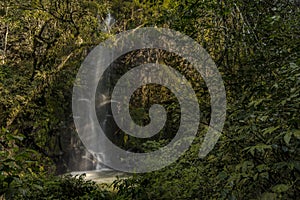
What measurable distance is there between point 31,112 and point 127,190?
3213 mm

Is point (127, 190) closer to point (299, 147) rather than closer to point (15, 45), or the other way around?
point (299, 147)

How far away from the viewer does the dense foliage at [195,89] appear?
1985 mm

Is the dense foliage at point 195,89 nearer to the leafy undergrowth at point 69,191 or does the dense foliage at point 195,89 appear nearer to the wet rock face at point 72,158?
the leafy undergrowth at point 69,191

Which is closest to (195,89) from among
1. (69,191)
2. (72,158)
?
(69,191)

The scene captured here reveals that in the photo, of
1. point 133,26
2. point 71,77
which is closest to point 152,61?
point 133,26

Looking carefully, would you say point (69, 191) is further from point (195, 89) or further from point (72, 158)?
point (72, 158)

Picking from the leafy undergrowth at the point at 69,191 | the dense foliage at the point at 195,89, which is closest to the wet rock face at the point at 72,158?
the dense foliage at the point at 195,89

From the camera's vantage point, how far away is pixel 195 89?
4.39 m

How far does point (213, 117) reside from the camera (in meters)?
3.07

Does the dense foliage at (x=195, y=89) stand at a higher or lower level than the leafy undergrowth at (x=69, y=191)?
higher

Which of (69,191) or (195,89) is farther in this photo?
(69,191)

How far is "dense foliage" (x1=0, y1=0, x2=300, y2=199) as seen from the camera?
1.99 metres

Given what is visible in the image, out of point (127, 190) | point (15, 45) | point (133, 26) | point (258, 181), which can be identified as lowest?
point (127, 190)

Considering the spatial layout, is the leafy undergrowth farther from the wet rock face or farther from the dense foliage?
the wet rock face
